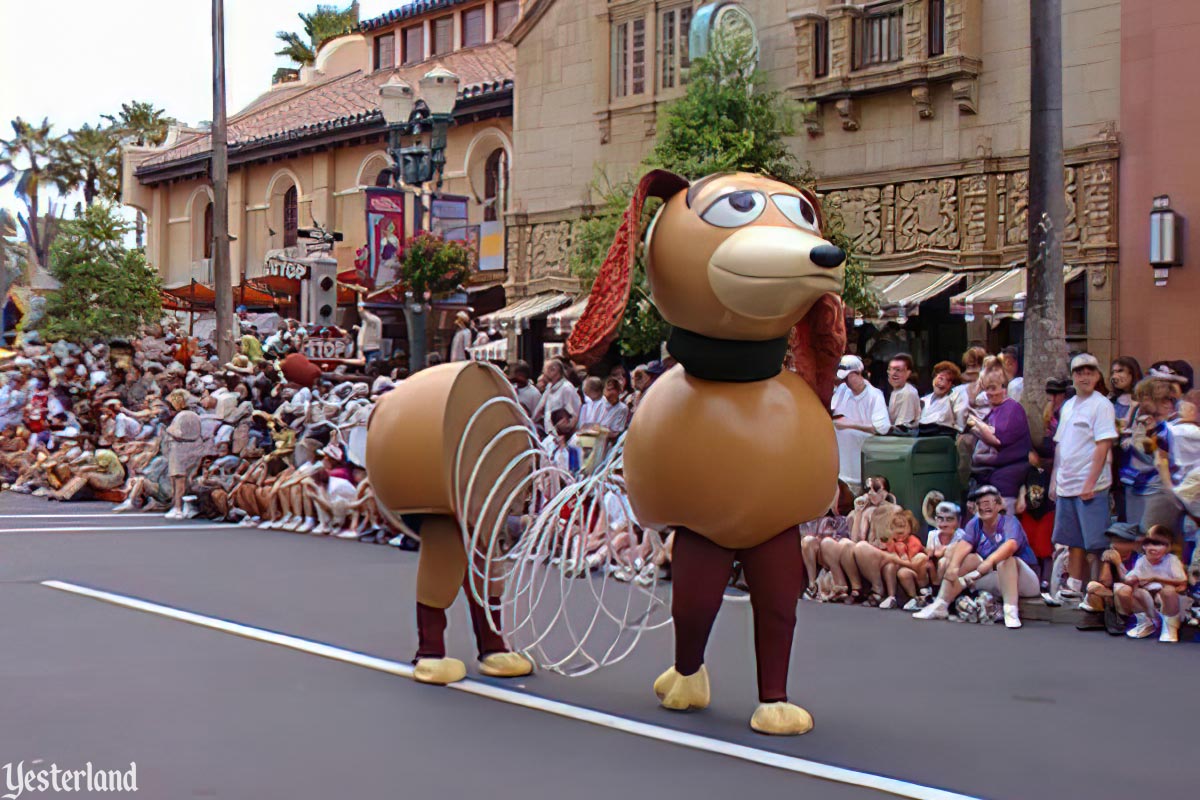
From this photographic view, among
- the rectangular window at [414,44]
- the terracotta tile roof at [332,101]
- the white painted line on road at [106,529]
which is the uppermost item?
the rectangular window at [414,44]

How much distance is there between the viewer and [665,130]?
20188mm

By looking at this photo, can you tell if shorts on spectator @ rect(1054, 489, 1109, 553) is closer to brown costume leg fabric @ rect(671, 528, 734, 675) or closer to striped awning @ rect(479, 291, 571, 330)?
brown costume leg fabric @ rect(671, 528, 734, 675)

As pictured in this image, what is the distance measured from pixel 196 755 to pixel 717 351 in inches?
110

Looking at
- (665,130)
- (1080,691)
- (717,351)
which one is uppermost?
(665,130)

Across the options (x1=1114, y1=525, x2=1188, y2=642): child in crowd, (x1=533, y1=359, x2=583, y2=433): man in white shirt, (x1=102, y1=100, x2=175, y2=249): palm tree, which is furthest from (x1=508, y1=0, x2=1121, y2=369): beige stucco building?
(x1=102, y1=100, x2=175, y2=249): palm tree

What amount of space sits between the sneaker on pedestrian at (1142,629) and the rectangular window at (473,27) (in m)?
27.8

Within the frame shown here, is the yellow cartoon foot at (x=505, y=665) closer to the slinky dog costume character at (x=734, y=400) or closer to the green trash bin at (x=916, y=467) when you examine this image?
the slinky dog costume character at (x=734, y=400)

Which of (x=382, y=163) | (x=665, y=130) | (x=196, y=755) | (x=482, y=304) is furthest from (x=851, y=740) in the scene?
(x=382, y=163)

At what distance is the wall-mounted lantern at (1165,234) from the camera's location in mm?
16234

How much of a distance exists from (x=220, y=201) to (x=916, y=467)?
54.3ft

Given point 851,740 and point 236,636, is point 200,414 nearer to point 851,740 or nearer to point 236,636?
point 236,636

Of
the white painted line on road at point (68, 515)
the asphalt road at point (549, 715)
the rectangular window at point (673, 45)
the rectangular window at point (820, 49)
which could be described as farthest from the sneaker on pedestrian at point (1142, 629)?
the rectangular window at point (673, 45)

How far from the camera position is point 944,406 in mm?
11125

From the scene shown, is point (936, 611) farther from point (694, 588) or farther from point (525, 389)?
point (525, 389)
